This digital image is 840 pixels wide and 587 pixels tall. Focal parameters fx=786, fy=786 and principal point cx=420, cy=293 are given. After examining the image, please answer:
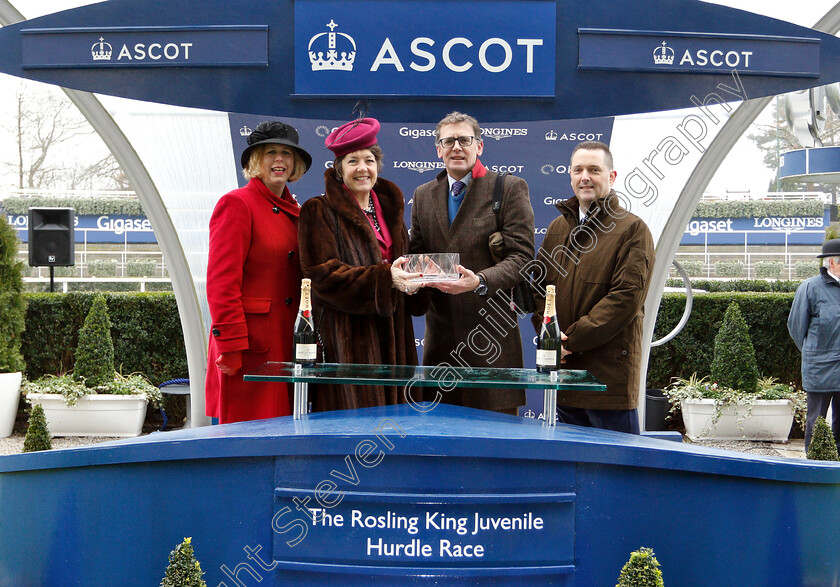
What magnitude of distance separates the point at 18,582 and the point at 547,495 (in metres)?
1.67

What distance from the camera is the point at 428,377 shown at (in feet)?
7.93

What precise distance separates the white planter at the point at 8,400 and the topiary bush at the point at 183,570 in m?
6.00

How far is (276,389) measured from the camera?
3.40 m

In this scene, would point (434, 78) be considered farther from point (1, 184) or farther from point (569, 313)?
point (1, 184)

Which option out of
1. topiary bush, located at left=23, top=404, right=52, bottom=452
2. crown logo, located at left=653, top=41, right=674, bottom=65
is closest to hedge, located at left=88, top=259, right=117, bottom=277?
topiary bush, located at left=23, top=404, right=52, bottom=452

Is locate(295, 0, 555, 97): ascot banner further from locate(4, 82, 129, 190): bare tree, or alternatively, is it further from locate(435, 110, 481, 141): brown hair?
locate(4, 82, 129, 190): bare tree

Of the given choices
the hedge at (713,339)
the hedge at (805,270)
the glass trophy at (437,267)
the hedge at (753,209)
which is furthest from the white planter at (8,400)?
the hedge at (753,209)

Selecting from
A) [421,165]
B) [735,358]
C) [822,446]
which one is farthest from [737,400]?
[421,165]

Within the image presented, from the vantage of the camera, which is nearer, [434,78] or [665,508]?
[665,508]

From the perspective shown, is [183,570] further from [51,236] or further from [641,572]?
[51,236]

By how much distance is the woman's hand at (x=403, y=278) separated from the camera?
2.90 m

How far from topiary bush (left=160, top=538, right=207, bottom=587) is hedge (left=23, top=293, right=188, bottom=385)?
613cm

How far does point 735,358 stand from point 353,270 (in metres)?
5.22

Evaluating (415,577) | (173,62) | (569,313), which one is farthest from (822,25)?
(415,577)
